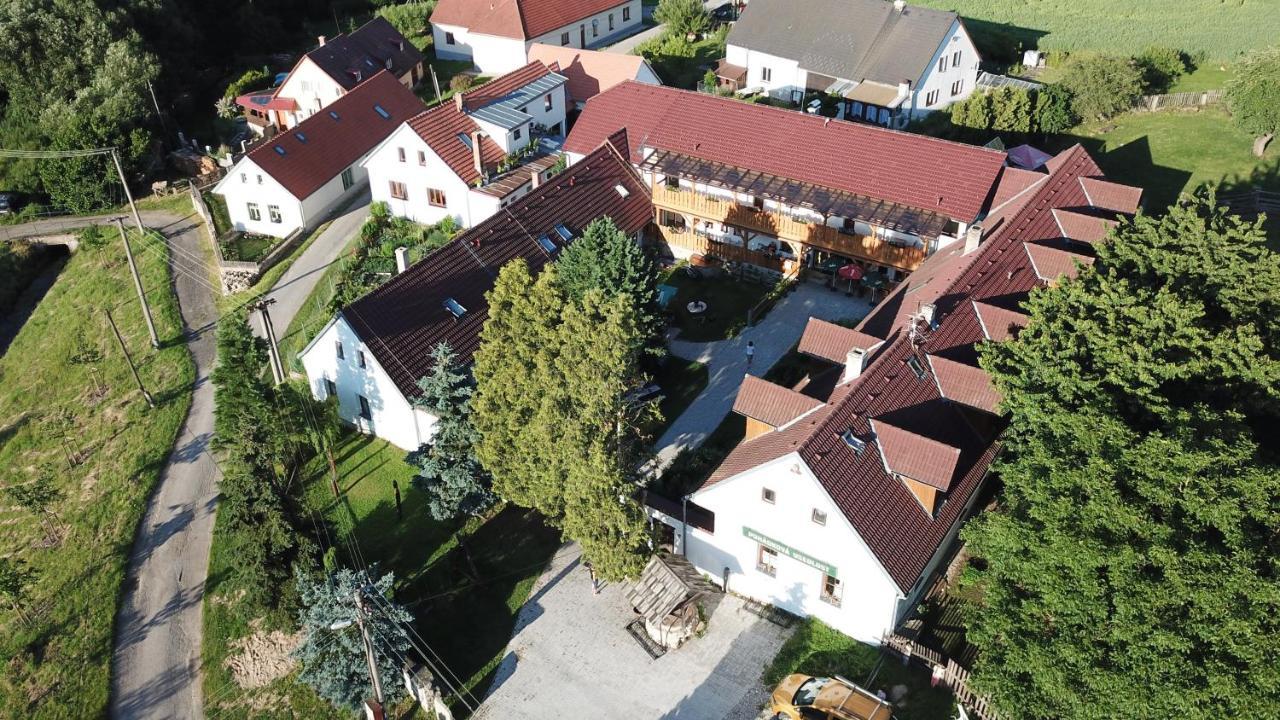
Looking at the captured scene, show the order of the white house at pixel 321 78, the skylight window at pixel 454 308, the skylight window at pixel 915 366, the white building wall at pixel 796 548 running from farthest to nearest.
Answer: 1. the white house at pixel 321 78
2. the skylight window at pixel 454 308
3. the skylight window at pixel 915 366
4. the white building wall at pixel 796 548

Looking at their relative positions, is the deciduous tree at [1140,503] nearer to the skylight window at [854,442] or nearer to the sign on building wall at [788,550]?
the skylight window at [854,442]

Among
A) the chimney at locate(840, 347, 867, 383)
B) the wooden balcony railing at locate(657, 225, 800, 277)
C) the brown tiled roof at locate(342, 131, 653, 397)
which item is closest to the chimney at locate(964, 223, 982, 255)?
the wooden balcony railing at locate(657, 225, 800, 277)

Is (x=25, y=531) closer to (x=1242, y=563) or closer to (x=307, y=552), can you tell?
(x=307, y=552)

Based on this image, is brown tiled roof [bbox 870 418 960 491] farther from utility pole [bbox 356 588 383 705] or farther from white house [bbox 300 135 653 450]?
white house [bbox 300 135 653 450]

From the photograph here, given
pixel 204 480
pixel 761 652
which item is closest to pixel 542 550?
pixel 761 652

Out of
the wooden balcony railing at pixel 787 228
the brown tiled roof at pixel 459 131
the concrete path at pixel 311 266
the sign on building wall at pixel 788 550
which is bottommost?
the concrete path at pixel 311 266

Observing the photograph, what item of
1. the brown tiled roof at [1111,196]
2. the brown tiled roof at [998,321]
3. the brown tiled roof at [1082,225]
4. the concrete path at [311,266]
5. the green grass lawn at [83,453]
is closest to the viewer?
the green grass lawn at [83,453]

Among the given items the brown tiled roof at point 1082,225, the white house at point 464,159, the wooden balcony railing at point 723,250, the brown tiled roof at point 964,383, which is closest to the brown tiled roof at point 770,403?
the brown tiled roof at point 964,383
